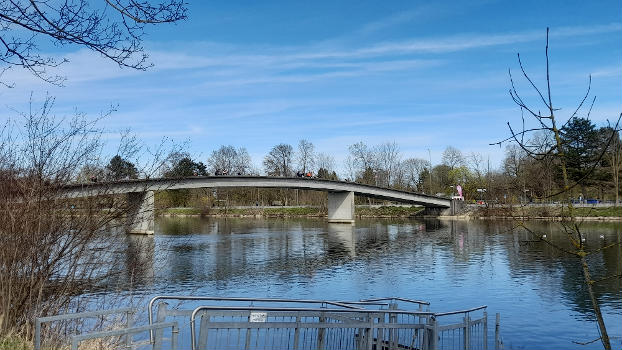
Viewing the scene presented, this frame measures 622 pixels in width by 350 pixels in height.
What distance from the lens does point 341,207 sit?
251 feet

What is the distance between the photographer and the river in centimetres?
1684

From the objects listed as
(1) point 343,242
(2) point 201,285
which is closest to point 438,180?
(1) point 343,242

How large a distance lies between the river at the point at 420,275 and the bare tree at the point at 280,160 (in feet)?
Answer: 218

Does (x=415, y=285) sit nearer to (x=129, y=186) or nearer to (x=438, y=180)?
(x=129, y=186)

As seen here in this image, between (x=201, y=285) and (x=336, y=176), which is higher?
(x=336, y=176)

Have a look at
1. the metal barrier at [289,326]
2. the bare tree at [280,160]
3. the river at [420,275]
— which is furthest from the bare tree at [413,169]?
the metal barrier at [289,326]

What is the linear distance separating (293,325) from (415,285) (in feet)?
53.2

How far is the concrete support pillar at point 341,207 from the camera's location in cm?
7562

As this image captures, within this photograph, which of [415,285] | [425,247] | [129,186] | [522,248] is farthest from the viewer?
[425,247]

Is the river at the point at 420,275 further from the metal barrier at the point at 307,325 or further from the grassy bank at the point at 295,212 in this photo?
the grassy bank at the point at 295,212

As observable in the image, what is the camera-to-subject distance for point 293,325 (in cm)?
889

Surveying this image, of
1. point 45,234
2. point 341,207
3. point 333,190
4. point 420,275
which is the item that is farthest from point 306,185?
point 45,234

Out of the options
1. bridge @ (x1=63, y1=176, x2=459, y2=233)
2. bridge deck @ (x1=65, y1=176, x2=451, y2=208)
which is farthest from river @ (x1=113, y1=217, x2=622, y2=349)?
bridge @ (x1=63, y1=176, x2=459, y2=233)

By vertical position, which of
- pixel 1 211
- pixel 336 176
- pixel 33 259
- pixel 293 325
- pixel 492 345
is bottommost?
pixel 492 345
